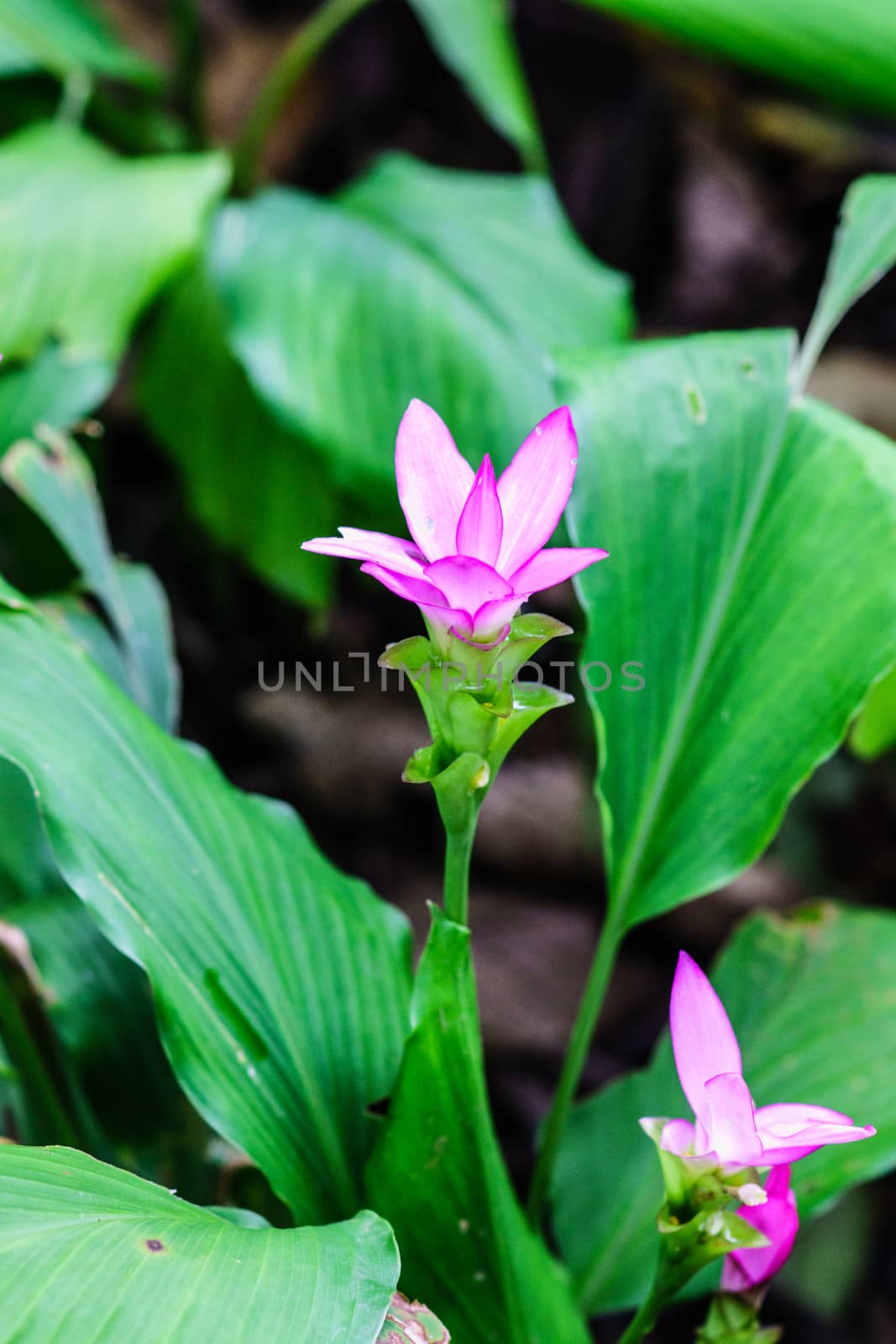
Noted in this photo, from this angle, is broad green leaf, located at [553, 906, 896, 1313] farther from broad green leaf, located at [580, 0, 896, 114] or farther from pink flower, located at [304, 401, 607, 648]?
broad green leaf, located at [580, 0, 896, 114]

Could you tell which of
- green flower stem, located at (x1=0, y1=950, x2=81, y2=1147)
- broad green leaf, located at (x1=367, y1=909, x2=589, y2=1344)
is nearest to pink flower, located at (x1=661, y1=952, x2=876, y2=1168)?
broad green leaf, located at (x1=367, y1=909, x2=589, y2=1344)

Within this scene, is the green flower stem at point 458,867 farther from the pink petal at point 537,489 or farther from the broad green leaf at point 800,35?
the broad green leaf at point 800,35

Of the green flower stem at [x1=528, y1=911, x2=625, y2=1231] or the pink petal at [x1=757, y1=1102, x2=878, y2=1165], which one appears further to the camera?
the green flower stem at [x1=528, y1=911, x2=625, y2=1231]

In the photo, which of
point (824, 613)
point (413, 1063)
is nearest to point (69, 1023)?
point (413, 1063)

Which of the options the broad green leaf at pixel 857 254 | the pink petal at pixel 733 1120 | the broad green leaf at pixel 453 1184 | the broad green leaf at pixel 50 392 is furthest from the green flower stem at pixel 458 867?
the broad green leaf at pixel 50 392

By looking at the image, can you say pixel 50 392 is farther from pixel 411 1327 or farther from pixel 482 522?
pixel 411 1327

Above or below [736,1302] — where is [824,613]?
above

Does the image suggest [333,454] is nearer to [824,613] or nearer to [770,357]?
[770,357]
